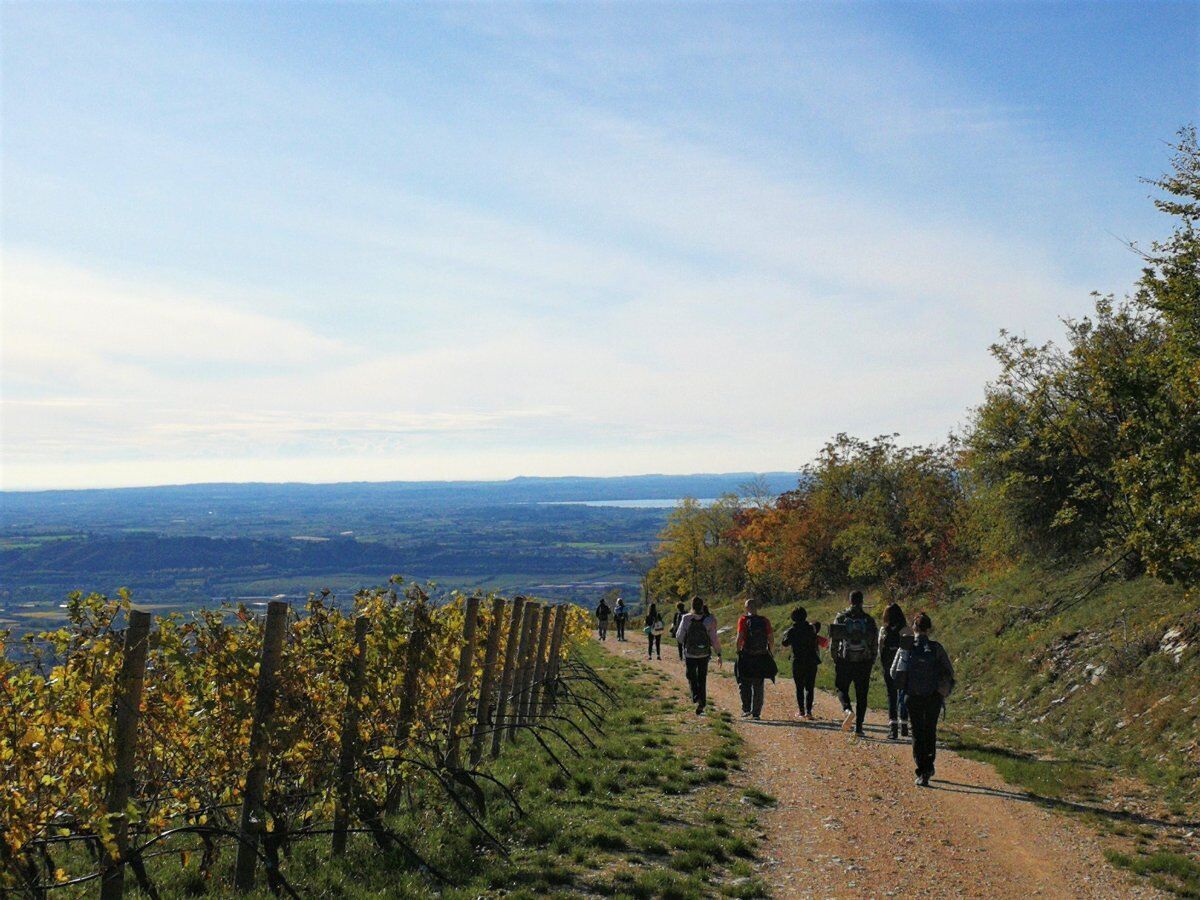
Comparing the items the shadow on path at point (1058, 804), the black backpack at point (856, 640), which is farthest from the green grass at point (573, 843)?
the black backpack at point (856, 640)

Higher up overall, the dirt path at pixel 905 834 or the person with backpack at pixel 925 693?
the person with backpack at pixel 925 693

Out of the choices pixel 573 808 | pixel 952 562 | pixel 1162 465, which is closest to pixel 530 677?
pixel 573 808

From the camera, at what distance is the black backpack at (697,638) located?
19734mm

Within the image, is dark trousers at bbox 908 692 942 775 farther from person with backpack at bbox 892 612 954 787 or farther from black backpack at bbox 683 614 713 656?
black backpack at bbox 683 614 713 656

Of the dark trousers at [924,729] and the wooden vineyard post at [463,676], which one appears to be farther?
the dark trousers at [924,729]

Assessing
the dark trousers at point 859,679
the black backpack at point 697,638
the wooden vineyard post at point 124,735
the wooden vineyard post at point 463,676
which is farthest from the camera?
the black backpack at point 697,638

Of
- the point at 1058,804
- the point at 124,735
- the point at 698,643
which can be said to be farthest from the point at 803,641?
the point at 124,735

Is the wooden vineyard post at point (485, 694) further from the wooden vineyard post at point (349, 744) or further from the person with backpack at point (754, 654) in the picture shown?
the person with backpack at point (754, 654)

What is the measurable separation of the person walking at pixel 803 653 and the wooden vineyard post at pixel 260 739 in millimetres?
12427

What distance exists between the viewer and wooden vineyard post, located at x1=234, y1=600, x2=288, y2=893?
8328 millimetres

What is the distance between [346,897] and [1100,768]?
1244cm

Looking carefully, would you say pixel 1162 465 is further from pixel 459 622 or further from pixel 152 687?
pixel 152 687

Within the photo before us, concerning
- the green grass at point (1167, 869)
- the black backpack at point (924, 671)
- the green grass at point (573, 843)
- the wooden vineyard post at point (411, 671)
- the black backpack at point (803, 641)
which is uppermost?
the wooden vineyard post at point (411, 671)

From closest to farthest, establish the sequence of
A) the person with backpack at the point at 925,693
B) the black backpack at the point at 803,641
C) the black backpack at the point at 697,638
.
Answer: the person with backpack at the point at 925,693
the black backpack at the point at 803,641
the black backpack at the point at 697,638
